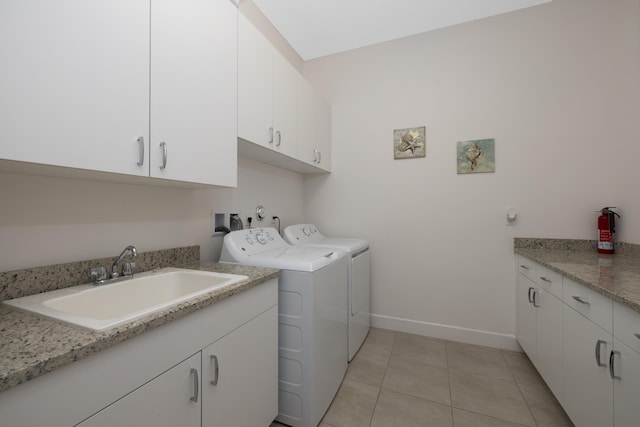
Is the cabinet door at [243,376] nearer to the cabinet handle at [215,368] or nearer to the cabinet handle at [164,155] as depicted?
the cabinet handle at [215,368]

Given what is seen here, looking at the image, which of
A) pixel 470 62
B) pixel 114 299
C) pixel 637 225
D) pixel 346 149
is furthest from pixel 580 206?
pixel 114 299

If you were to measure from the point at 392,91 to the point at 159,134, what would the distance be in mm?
2181

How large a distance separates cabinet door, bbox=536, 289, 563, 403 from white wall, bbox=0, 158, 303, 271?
6.72 ft

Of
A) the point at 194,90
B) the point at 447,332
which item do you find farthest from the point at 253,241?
the point at 447,332

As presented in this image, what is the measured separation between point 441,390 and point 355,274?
0.91 meters

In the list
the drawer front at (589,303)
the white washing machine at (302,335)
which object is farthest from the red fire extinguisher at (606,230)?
the white washing machine at (302,335)

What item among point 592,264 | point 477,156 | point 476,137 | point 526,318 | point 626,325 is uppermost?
point 476,137

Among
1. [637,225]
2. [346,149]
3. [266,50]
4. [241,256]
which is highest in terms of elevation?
[266,50]

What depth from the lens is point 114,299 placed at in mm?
1090

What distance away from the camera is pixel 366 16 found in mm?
2193

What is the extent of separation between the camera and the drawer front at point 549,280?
1427 millimetres

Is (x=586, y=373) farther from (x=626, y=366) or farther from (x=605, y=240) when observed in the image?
(x=605, y=240)

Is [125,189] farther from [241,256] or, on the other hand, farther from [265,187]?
[265,187]

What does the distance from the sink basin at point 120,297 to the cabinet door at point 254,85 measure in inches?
31.5
